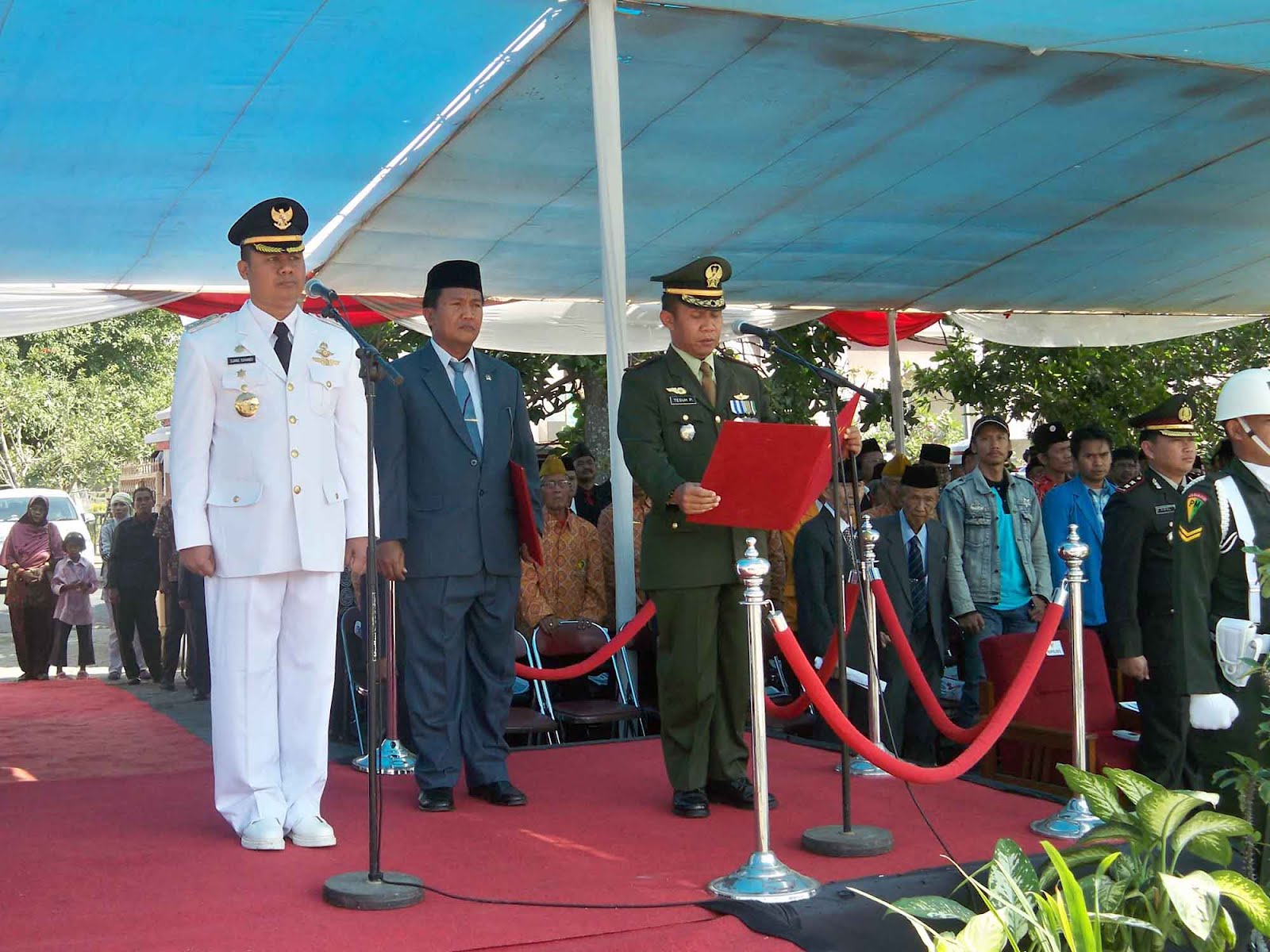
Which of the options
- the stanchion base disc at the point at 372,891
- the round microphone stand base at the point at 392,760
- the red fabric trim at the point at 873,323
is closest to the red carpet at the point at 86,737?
the round microphone stand base at the point at 392,760

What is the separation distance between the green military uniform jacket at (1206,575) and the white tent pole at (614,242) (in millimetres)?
2645

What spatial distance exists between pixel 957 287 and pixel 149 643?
7782 millimetres

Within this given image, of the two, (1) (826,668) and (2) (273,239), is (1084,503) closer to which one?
(1) (826,668)

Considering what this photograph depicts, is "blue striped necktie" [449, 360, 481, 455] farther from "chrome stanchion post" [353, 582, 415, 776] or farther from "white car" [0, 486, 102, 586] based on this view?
"white car" [0, 486, 102, 586]

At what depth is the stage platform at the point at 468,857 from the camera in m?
3.38

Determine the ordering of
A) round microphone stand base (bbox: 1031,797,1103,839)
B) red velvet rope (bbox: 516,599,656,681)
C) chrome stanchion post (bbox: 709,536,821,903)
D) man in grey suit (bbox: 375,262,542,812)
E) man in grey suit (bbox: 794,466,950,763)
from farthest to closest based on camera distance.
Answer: man in grey suit (bbox: 794,466,950,763) < red velvet rope (bbox: 516,599,656,681) < man in grey suit (bbox: 375,262,542,812) < round microphone stand base (bbox: 1031,797,1103,839) < chrome stanchion post (bbox: 709,536,821,903)

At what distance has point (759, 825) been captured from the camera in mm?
3766

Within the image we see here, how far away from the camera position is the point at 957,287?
11.8 meters

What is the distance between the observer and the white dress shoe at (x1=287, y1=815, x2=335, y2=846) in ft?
13.8

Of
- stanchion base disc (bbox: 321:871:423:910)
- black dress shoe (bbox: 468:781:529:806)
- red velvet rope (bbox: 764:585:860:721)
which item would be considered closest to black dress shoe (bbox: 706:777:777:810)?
red velvet rope (bbox: 764:585:860:721)

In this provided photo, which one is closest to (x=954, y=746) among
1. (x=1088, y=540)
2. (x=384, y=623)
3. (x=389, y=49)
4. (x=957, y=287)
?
(x=1088, y=540)

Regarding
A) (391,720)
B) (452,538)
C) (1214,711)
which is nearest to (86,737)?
(391,720)

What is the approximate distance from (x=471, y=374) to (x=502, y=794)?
1.48m

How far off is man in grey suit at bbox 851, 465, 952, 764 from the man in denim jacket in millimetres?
191
